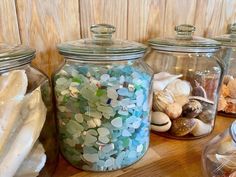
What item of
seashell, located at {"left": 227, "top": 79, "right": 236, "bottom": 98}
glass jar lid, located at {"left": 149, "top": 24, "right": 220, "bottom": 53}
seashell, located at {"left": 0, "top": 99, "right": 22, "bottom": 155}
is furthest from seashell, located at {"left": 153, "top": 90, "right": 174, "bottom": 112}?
seashell, located at {"left": 0, "top": 99, "right": 22, "bottom": 155}

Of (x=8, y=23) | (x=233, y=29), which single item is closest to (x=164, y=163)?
(x=8, y=23)

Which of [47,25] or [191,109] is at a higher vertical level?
[47,25]

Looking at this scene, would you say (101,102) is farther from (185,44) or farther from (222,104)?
(222,104)

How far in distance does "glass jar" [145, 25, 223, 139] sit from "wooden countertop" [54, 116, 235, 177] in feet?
0.09

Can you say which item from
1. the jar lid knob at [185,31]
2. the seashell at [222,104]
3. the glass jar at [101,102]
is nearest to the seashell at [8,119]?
the glass jar at [101,102]

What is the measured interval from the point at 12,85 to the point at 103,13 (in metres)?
0.30

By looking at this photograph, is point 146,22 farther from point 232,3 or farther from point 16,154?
point 16,154

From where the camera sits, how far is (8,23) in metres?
0.46

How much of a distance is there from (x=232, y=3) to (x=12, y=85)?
74 centimetres

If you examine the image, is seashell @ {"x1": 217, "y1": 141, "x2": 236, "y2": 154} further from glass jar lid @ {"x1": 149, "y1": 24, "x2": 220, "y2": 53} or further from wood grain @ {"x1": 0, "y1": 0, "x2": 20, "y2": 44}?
wood grain @ {"x1": 0, "y1": 0, "x2": 20, "y2": 44}

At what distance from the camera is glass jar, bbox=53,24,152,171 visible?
16.1 inches

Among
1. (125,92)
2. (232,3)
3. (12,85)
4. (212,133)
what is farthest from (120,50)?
(232,3)

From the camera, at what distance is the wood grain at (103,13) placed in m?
0.54

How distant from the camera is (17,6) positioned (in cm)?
46
